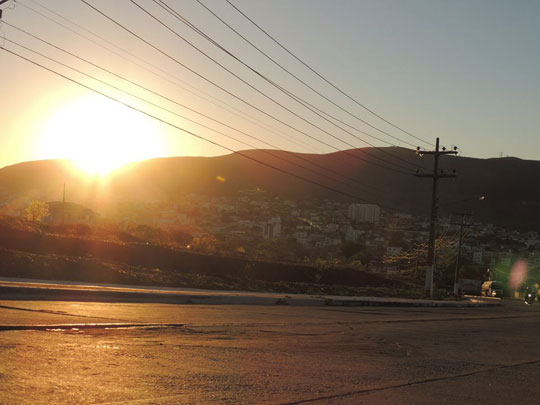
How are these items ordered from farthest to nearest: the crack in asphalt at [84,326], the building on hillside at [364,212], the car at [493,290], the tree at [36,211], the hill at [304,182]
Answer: the building on hillside at [364,212] < the hill at [304,182] < the car at [493,290] < the tree at [36,211] < the crack in asphalt at [84,326]

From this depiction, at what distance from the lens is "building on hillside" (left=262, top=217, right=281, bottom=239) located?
117369 millimetres

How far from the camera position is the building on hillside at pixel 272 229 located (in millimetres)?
117369

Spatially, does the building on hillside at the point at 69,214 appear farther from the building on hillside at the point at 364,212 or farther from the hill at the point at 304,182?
the building on hillside at the point at 364,212

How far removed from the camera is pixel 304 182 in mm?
147875

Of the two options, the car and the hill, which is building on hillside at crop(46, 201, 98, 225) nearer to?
the hill

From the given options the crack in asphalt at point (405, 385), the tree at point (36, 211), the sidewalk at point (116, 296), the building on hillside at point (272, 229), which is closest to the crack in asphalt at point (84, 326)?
the crack in asphalt at point (405, 385)

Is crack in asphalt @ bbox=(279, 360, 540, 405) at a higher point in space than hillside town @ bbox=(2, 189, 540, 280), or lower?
lower

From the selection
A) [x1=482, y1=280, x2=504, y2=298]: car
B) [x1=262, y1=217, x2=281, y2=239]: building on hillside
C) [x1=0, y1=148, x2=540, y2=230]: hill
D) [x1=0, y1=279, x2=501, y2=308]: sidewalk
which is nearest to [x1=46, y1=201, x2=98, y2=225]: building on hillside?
[x1=0, y1=148, x2=540, y2=230]: hill

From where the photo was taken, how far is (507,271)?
362 feet

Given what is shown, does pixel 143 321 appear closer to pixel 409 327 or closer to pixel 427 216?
pixel 409 327

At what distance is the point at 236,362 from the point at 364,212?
133 meters

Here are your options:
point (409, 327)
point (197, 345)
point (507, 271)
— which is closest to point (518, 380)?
point (197, 345)

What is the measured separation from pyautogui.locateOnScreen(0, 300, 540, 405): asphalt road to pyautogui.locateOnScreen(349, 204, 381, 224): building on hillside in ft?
410

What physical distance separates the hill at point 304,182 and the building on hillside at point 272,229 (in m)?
13.3
